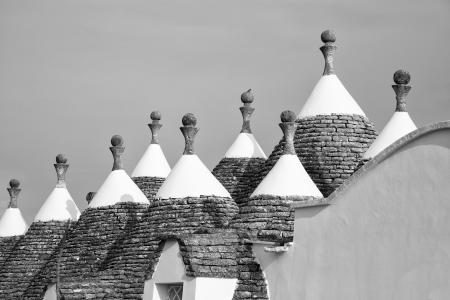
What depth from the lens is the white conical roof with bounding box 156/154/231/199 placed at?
24.5 meters

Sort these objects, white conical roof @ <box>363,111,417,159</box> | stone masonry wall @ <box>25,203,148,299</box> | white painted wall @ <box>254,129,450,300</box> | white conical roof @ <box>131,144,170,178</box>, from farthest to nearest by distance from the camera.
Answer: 1. white conical roof @ <box>131,144,170,178</box>
2. stone masonry wall @ <box>25,203,148,299</box>
3. white conical roof @ <box>363,111,417,159</box>
4. white painted wall @ <box>254,129,450,300</box>

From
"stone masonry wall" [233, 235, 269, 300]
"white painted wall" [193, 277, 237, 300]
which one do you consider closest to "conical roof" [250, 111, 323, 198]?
"stone masonry wall" [233, 235, 269, 300]

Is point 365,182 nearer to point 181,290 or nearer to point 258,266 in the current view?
point 258,266

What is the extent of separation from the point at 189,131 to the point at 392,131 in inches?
147

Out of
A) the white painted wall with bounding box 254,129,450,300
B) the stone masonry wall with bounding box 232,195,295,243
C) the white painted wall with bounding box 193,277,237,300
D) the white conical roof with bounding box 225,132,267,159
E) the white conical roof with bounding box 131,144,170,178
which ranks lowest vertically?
the white painted wall with bounding box 254,129,450,300

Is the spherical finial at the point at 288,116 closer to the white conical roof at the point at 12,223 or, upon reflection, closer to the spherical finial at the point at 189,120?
the spherical finial at the point at 189,120

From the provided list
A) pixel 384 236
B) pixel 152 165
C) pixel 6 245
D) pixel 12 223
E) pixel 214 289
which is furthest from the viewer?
pixel 12 223

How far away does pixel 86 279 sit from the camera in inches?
950

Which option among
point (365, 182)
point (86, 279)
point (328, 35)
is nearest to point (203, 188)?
point (86, 279)

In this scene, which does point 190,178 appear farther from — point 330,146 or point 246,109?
point 246,109

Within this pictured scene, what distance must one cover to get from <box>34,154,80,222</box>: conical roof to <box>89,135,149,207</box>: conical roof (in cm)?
284

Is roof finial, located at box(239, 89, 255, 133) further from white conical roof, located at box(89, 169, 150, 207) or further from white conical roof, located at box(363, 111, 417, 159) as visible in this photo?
white conical roof, located at box(363, 111, 417, 159)

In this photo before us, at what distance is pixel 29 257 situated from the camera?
99.3 ft

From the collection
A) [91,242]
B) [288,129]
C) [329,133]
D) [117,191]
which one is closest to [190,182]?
[288,129]
